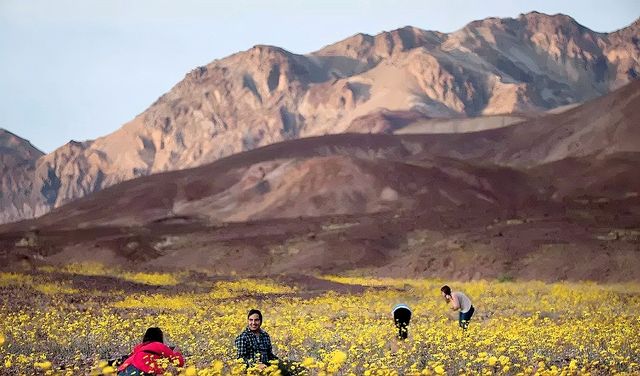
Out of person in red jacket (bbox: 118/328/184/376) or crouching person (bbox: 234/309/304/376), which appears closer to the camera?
person in red jacket (bbox: 118/328/184/376)

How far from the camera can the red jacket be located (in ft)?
31.9

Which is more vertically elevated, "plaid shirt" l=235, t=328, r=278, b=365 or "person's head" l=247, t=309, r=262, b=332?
"person's head" l=247, t=309, r=262, b=332

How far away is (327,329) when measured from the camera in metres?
17.3

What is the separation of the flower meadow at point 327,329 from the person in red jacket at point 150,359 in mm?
219

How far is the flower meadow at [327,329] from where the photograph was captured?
11742 mm

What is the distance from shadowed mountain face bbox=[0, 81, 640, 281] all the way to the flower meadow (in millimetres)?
15949

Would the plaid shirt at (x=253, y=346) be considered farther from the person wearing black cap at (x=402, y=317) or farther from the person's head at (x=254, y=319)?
the person wearing black cap at (x=402, y=317)

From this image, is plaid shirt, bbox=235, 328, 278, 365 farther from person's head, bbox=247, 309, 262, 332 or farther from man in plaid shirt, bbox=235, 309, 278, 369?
person's head, bbox=247, 309, 262, 332

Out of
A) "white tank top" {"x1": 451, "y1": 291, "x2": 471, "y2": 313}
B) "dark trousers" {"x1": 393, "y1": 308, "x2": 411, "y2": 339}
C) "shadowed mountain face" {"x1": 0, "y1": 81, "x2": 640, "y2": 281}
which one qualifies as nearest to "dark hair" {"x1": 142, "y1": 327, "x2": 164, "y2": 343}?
"dark trousers" {"x1": 393, "y1": 308, "x2": 411, "y2": 339}

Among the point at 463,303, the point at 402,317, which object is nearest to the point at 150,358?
the point at 402,317

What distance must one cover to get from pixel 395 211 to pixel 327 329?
6453 centimetres

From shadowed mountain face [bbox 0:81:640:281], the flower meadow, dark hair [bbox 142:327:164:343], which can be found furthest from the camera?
shadowed mountain face [bbox 0:81:640:281]

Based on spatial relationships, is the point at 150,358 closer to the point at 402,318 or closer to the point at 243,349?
the point at 243,349

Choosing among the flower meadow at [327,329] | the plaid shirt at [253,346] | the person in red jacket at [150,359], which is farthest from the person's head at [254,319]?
the person in red jacket at [150,359]
